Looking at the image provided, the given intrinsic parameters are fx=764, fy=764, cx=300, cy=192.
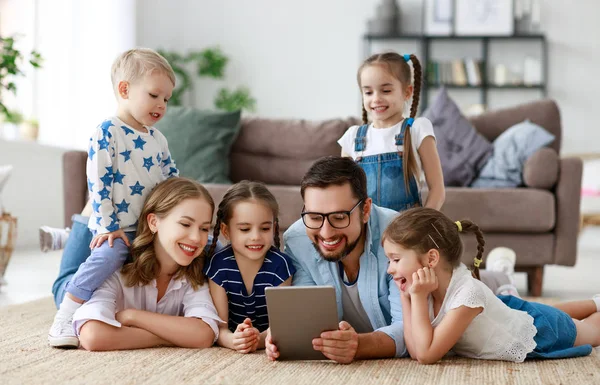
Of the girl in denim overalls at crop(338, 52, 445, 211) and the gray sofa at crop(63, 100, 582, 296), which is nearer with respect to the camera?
the girl in denim overalls at crop(338, 52, 445, 211)

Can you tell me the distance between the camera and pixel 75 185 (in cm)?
367

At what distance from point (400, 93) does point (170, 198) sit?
0.86 meters

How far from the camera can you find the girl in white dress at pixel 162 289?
2104mm

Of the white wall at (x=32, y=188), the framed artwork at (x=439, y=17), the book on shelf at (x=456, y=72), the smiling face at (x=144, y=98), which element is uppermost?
the framed artwork at (x=439, y=17)

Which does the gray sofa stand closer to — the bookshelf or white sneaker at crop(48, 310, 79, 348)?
white sneaker at crop(48, 310, 79, 348)

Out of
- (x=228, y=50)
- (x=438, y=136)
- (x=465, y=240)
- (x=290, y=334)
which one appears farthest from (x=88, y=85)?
(x=290, y=334)

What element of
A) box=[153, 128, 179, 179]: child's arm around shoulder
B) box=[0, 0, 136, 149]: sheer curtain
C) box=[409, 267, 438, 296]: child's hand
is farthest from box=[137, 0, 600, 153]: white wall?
box=[409, 267, 438, 296]: child's hand

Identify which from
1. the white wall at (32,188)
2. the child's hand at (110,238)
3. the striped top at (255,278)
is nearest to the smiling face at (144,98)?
the child's hand at (110,238)

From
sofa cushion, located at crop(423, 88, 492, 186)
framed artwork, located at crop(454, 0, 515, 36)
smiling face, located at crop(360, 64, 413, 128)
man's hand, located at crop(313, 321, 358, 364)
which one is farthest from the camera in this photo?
framed artwork, located at crop(454, 0, 515, 36)

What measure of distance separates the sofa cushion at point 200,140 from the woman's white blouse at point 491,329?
2316 mm

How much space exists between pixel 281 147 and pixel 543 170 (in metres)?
1.45

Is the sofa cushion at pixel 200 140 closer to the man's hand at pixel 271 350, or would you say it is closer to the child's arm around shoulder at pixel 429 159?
the child's arm around shoulder at pixel 429 159

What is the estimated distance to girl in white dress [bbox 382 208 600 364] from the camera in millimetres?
1909

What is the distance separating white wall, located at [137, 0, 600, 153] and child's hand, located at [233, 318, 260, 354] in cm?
556
